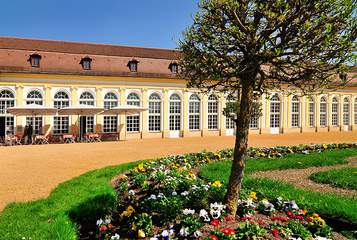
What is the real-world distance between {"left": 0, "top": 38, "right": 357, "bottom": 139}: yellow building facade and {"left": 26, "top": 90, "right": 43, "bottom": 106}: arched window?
0.06 metres

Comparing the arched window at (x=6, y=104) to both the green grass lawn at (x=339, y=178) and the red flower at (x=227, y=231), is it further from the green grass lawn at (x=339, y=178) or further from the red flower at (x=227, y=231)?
the red flower at (x=227, y=231)

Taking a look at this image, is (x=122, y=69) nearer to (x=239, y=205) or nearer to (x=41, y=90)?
(x=41, y=90)

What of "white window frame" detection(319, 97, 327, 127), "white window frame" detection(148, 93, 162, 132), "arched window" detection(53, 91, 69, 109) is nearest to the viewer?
"arched window" detection(53, 91, 69, 109)

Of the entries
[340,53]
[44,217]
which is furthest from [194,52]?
[44,217]

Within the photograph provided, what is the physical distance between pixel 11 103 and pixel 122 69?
8.19 m

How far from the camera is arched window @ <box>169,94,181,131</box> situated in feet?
92.8

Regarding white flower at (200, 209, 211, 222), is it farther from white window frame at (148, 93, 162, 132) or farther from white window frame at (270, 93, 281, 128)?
white window frame at (270, 93, 281, 128)

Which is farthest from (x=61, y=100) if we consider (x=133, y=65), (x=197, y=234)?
(x=197, y=234)

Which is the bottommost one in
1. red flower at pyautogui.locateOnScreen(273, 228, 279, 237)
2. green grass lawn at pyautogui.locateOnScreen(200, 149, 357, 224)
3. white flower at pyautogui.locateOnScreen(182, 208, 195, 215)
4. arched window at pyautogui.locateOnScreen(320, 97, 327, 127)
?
green grass lawn at pyautogui.locateOnScreen(200, 149, 357, 224)

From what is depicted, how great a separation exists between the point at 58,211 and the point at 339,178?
228 inches

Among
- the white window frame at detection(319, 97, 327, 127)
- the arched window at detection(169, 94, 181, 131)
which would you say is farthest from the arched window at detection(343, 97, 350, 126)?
the arched window at detection(169, 94, 181, 131)

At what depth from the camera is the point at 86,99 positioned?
25.5 metres

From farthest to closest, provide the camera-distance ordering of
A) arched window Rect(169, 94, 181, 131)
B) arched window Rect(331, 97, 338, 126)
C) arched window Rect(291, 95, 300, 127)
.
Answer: arched window Rect(331, 97, 338, 126) < arched window Rect(291, 95, 300, 127) < arched window Rect(169, 94, 181, 131)

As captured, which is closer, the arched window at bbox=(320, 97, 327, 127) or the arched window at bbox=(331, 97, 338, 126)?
the arched window at bbox=(320, 97, 327, 127)
